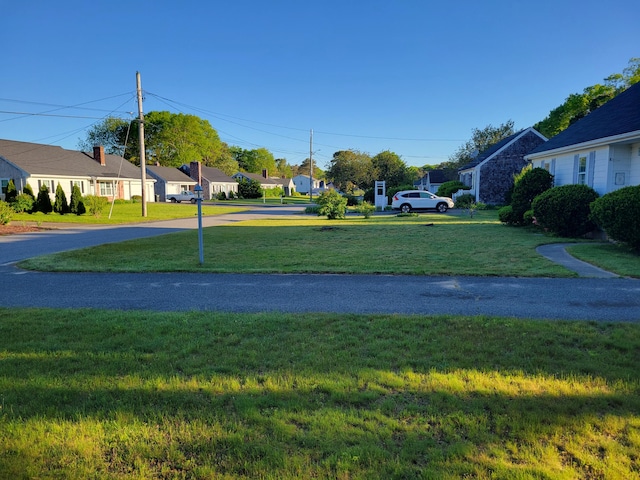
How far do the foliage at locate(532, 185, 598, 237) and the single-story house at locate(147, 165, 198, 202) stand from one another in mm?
53450

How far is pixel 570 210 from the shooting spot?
1395 cm

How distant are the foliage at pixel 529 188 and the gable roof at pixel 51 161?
1179 inches

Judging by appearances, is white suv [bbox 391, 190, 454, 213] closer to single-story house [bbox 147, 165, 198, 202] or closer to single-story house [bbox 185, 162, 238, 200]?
single-story house [bbox 147, 165, 198, 202]

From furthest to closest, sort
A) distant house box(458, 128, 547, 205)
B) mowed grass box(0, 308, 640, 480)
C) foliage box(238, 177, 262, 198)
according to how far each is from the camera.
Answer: foliage box(238, 177, 262, 198)
distant house box(458, 128, 547, 205)
mowed grass box(0, 308, 640, 480)

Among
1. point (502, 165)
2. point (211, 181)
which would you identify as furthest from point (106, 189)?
point (502, 165)

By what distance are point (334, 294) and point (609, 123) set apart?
46.4 feet

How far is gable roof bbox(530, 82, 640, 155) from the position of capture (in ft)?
44.7

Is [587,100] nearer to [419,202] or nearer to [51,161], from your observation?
[419,202]

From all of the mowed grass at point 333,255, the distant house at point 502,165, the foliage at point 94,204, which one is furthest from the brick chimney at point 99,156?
the distant house at point 502,165

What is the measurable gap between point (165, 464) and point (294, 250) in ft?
31.8

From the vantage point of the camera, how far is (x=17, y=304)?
6.49 meters

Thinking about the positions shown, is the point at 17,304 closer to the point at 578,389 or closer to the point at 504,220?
the point at 578,389

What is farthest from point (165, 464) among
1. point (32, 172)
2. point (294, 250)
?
point (32, 172)

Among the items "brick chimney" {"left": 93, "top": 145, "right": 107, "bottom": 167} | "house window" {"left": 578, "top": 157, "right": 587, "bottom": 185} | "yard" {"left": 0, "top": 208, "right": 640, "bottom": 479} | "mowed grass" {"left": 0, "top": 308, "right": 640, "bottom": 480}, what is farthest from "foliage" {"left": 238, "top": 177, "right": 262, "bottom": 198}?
"mowed grass" {"left": 0, "top": 308, "right": 640, "bottom": 480}
